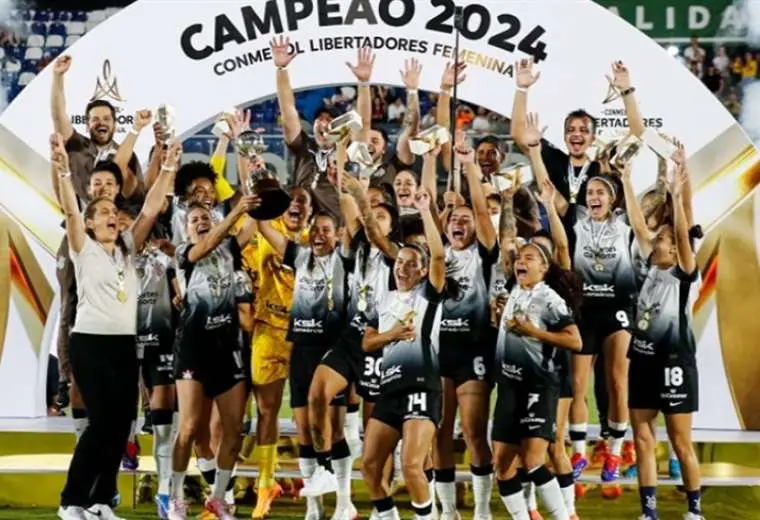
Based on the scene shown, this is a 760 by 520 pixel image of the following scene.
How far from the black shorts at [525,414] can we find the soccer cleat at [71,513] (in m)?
2.09

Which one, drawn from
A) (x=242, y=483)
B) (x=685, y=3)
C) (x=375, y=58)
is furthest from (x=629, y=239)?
(x=685, y=3)

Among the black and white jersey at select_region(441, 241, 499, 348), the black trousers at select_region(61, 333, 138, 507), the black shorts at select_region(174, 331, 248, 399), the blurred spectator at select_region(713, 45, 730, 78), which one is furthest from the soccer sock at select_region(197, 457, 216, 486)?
the blurred spectator at select_region(713, 45, 730, 78)

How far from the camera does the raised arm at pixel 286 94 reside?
1024cm

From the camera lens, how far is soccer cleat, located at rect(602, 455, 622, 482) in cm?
1005

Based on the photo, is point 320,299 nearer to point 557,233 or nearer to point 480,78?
point 557,233

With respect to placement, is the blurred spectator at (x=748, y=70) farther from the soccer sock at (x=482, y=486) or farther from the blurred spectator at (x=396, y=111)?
the soccer sock at (x=482, y=486)

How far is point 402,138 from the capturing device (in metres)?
10.4

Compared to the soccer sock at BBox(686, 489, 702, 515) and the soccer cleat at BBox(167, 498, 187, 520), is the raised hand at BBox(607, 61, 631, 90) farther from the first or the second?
the soccer cleat at BBox(167, 498, 187, 520)

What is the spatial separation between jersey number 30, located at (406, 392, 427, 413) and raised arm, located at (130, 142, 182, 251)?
173 centimetres

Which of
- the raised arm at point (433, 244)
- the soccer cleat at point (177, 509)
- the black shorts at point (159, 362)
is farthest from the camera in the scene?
the black shorts at point (159, 362)

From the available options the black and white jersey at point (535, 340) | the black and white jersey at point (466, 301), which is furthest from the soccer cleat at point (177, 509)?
the black and white jersey at point (535, 340)

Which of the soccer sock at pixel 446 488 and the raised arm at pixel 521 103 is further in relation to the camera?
the raised arm at pixel 521 103

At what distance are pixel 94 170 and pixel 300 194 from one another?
3.68 feet

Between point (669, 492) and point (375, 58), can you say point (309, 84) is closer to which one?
point (375, 58)
